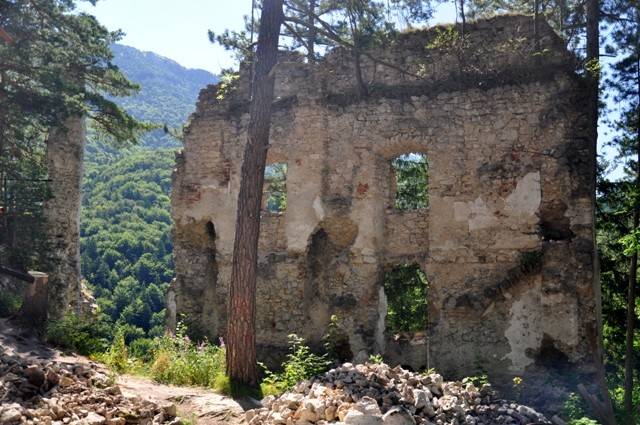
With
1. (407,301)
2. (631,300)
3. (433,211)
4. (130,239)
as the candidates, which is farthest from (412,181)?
(130,239)

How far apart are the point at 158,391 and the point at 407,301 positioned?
34.0 feet

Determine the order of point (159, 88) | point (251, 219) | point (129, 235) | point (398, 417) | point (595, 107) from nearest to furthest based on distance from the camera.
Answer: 1. point (398, 417)
2. point (251, 219)
3. point (595, 107)
4. point (129, 235)
5. point (159, 88)

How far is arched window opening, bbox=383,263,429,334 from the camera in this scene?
16203mm

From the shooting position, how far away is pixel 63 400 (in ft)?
21.9

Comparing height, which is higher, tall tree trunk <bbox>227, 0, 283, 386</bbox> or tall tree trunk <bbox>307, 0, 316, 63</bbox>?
→ tall tree trunk <bbox>307, 0, 316, 63</bbox>

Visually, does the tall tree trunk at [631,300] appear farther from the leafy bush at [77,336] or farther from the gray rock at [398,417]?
the leafy bush at [77,336]

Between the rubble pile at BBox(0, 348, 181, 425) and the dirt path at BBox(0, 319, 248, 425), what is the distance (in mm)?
395

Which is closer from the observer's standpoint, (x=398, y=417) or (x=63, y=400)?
(x=398, y=417)

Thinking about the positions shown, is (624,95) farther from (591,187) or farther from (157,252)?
(157,252)

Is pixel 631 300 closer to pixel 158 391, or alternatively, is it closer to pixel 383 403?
pixel 383 403

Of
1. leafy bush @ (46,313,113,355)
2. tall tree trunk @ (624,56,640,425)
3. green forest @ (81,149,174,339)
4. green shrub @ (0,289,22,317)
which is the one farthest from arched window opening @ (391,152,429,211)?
green forest @ (81,149,174,339)

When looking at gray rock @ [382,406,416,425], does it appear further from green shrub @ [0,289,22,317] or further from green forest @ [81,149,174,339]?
green forest @ [81,149,174,339]

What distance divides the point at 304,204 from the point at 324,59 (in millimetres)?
3231

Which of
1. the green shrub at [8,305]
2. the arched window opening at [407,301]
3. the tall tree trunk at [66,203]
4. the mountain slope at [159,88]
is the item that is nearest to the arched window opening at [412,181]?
the arched window opening at [407,301]
